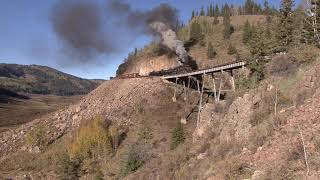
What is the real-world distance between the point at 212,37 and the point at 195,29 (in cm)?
429

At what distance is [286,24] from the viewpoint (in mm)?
47906

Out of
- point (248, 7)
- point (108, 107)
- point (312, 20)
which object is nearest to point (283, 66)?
point (312, 20)

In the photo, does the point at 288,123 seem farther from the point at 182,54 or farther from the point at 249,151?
the point at 182,54

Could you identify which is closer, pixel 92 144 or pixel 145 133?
pixel 145 133

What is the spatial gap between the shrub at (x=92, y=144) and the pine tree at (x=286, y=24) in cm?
2356

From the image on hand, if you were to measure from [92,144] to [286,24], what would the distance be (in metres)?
26.9

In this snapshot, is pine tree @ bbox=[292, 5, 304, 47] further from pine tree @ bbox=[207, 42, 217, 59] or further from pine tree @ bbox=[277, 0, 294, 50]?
pine tree @ bbox=[207, 42, 217, 59]

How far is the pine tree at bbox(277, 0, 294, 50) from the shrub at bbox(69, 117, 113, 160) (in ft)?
77.3

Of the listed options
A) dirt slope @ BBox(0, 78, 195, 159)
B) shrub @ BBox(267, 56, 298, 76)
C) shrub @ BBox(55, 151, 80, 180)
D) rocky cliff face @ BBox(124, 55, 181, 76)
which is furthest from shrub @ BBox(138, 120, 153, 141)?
rocky cliff face @ BBox(124, 55, 181, 76)

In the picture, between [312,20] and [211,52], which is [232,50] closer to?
[211,52]

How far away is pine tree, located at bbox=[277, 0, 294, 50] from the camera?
4698cm

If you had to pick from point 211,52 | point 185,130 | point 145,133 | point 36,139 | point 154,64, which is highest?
point 211,52

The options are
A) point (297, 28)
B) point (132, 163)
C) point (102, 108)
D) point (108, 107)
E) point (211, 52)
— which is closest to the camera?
point (132, 163)

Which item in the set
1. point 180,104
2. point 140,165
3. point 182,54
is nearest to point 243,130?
point 140,165
